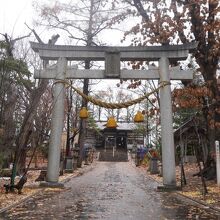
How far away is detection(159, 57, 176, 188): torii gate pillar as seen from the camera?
620 inches

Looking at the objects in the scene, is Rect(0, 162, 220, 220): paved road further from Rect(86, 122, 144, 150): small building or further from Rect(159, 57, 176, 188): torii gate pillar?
Rect(86, 122, 144, 150): small building

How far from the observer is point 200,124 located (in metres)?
22.2

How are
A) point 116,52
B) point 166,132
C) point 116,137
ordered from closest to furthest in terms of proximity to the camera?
point 166,132, point 116,52, point 116,137

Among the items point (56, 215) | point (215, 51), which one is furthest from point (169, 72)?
point (56, 215)

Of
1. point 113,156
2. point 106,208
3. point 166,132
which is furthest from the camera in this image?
point 113,156

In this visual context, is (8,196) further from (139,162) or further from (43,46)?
(139,162)

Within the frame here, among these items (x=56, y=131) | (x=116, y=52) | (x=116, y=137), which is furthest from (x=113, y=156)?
(x=116, y=52)

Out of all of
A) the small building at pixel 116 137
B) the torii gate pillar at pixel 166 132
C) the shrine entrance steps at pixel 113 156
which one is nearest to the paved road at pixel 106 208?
the torii gate pillar at pixel 166 132

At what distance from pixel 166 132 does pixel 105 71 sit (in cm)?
392

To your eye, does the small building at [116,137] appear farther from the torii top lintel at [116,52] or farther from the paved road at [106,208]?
the paved road at [106,208]

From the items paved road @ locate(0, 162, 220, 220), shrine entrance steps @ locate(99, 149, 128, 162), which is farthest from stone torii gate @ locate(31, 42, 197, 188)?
shrine entrance steps @ locate(99, 149, 128, 162)

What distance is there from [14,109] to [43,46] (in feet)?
11.4

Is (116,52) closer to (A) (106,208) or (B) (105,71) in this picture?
(B) (105,71)

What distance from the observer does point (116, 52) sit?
1655 centimetres
